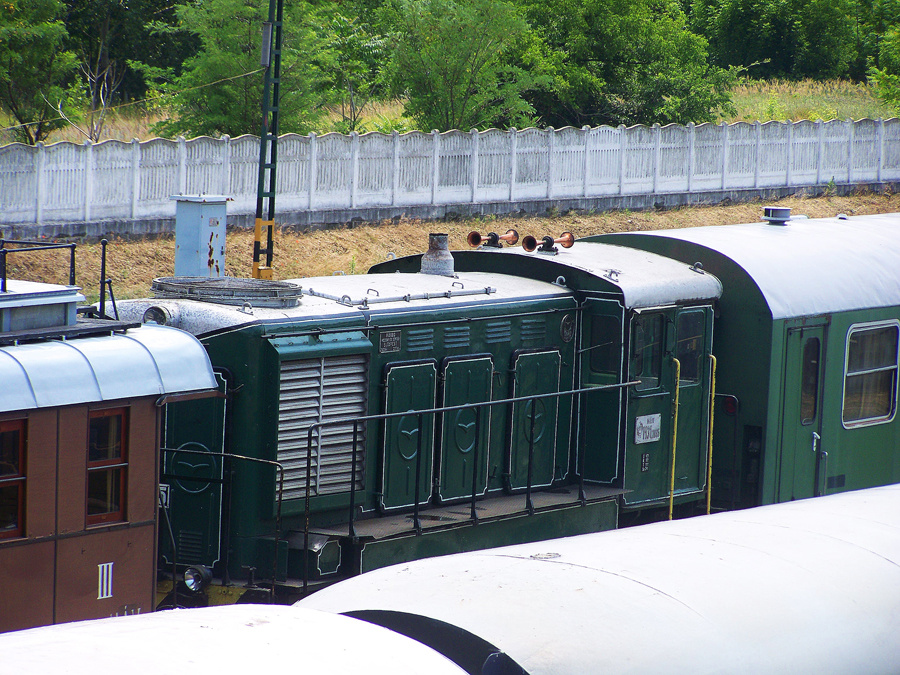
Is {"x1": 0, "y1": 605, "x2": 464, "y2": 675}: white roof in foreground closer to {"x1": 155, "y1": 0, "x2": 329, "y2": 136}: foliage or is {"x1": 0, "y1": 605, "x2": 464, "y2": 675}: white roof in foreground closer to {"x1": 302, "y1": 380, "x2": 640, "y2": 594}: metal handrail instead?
{"x1": 302, "y1": 380, "x2": 640, "y2": 594}: metal handrail

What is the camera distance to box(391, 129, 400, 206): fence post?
80.1 ft

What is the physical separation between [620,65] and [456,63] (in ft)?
26.7

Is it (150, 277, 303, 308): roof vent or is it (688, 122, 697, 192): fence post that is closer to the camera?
(150, 277, 303, 308): roof vent

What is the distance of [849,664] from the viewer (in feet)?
14.3

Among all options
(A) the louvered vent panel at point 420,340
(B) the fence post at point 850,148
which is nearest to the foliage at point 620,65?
(B) the fence post at point 850,148

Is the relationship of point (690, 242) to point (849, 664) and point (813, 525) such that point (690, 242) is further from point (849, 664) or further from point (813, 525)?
point (849, 664)

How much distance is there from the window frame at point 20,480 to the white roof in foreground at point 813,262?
6671 millimetres

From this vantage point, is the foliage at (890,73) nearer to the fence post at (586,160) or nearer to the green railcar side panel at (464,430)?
the fence post at (586,160)

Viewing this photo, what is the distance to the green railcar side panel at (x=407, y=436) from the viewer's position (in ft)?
28.5

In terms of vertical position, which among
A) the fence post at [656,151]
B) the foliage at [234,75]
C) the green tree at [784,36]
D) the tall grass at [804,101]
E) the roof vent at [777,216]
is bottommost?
the roof vent at [777,216]

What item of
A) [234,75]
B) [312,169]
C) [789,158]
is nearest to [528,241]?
[312,169]

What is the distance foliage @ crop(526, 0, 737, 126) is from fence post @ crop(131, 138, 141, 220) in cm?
1629

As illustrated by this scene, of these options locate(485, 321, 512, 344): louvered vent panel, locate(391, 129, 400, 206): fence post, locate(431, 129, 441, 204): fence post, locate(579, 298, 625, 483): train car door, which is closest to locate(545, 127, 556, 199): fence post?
locate(431, 129, 441, 204): fence post

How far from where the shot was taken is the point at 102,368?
645 centimetres
